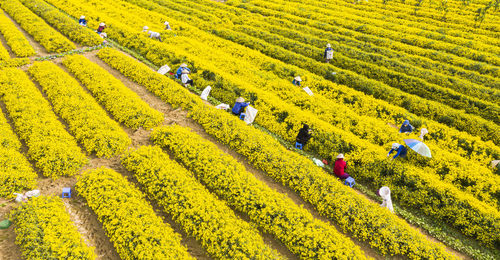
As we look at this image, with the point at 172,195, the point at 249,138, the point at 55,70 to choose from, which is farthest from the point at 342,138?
the point at 55,70

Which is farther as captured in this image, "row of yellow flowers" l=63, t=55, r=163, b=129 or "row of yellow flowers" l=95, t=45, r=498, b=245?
"row of yellow flowers" l=63, t=55, r=163, b=129

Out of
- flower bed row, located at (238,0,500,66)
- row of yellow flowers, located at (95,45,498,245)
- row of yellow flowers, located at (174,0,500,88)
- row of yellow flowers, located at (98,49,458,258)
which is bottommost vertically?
row of yellow flowers, located at (98,49,458,258)

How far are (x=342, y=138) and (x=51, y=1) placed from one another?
3958 centimetres

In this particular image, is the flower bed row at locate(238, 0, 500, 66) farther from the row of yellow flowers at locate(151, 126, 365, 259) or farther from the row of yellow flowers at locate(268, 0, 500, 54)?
the row of yellow flowers at locate(151, 126, 365, 259)

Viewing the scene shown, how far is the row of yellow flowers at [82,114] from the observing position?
41.5ft

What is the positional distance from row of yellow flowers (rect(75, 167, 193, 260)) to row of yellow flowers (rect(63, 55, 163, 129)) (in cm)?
402

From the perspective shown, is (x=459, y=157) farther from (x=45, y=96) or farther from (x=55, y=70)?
(x=55, y=70)

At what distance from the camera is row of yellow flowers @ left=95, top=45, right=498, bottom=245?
407 inches

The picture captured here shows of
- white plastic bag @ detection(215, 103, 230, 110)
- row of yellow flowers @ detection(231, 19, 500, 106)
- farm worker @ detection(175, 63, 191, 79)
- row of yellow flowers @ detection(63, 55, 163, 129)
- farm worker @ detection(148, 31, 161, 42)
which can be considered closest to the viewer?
row of yellow flowers @ detection(63, 55, 163, 129)

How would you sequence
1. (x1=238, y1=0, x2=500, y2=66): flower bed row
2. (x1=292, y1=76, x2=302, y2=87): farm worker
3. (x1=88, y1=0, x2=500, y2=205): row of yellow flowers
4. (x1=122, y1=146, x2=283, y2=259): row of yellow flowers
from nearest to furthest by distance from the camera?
(x1=122, y1=146, x2=283, y2=259): row of yellow flowers, (x1=88, y1=0, x2=500, y2=205): row of yellow flowers, (x1=292, y1=76, x2=302, y2=87): farm worker, (x1=238, y1=0, x2=500, y2=66): flower bed row

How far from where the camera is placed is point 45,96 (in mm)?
15969

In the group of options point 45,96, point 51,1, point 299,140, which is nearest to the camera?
point 299,140

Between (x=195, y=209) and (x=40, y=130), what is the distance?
953 cm

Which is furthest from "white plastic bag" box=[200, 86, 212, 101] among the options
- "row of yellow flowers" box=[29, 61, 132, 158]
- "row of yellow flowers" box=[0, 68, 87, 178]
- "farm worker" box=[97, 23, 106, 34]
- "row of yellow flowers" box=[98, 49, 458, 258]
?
"farm worker" box=[97, 23, 106, 34]
